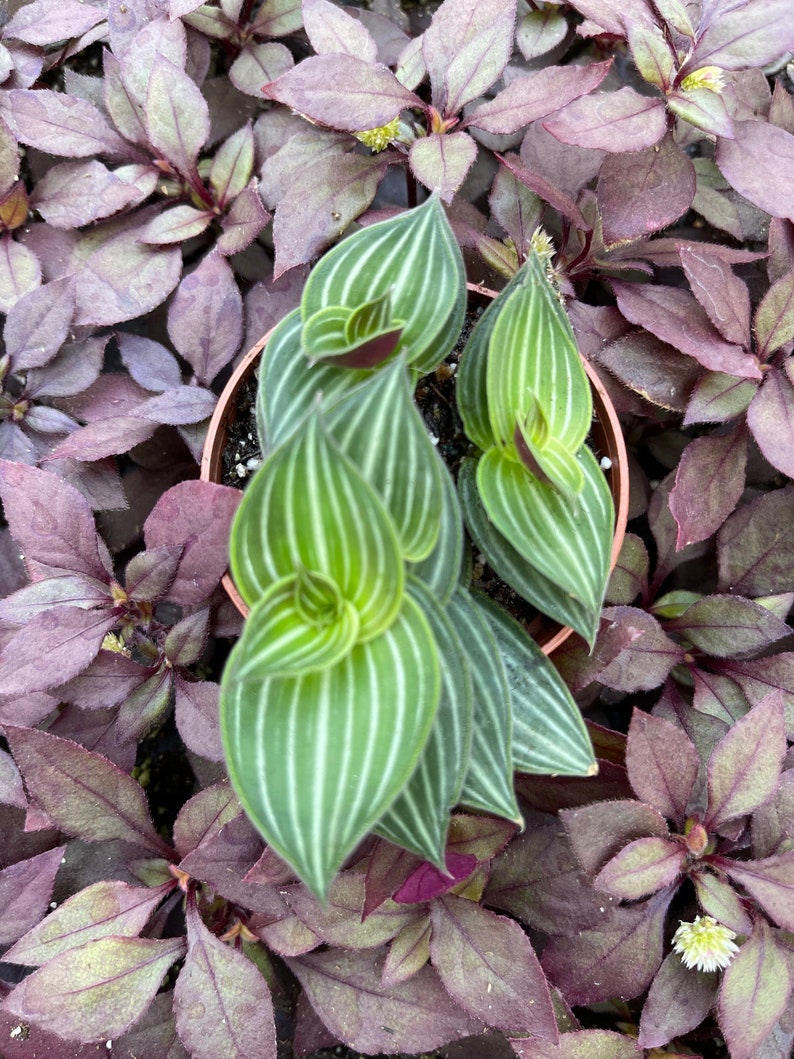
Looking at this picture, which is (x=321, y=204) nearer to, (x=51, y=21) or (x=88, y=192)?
(x=88, y=192)

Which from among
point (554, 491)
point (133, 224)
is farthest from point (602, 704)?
point (133, 224)

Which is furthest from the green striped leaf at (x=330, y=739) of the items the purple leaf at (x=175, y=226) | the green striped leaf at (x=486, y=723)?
the purple leaf at (x=175, y=226)

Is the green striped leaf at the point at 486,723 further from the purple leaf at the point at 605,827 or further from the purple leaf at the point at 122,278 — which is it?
the purple leaf at the point at 122,278

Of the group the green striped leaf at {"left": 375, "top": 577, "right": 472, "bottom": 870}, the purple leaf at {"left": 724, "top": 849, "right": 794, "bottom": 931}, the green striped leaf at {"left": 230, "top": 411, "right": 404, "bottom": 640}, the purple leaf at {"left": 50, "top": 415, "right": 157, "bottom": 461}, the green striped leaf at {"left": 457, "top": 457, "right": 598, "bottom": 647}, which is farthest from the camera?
the purple leaf at {"left": 50, "top": 415, "right": 157, "bottom": 461}

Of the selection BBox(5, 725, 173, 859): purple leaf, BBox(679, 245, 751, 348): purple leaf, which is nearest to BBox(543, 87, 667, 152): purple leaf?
BBox(679, 245, 751, 348): purple leaf

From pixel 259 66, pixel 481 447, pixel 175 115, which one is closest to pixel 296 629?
pixel 481 447

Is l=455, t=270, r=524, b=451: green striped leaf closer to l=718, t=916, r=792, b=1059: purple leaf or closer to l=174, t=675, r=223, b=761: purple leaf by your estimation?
l=174, t=675, r=223, b=761: purple leaf
